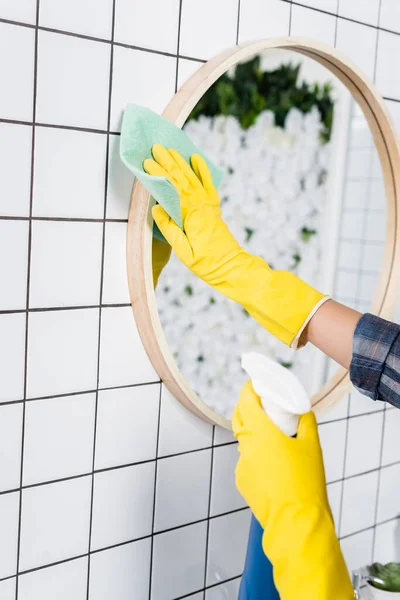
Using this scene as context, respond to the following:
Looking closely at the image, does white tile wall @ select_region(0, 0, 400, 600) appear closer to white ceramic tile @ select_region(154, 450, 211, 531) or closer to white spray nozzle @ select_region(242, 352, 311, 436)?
white ceramic tile @ select_region(154, 450, 211, 531)

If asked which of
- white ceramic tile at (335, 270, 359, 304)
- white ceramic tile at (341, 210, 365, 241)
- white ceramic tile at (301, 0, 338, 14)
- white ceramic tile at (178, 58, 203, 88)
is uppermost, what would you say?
white ceramic tile at (301, 0, 338, 14)

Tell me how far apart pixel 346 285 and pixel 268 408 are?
0.45 meters

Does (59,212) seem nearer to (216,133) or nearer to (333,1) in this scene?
(216,133)

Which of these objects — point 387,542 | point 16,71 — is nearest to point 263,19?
point 16,71

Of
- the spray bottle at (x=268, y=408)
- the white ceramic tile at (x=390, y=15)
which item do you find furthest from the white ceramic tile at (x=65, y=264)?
the white ceramic tile at (x=390, y=15)

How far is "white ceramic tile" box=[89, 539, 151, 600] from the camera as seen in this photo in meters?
0.94

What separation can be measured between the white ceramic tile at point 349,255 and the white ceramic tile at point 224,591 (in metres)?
0.59

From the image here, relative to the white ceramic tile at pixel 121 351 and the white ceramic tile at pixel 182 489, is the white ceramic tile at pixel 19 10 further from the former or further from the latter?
the white ceramic tile at pixel 182 489

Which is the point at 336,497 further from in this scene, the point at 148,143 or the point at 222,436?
the point at 148,143

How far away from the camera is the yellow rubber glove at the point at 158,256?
36.2 inches

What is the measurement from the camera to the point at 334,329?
843mm

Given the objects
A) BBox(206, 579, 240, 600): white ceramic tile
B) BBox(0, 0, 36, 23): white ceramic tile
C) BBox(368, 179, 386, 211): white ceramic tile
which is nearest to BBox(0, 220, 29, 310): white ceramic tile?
BBox(0, 0, 36, 23): white ceramic tile

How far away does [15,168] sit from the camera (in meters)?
0.79

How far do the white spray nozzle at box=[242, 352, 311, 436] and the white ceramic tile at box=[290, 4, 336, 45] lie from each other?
1.77ft
